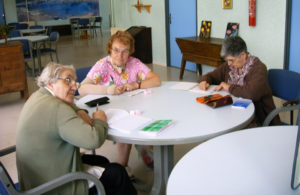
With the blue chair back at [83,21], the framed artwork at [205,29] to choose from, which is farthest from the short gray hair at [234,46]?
the blue chair back at [83,21]

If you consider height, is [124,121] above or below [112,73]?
below

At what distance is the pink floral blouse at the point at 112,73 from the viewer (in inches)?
112

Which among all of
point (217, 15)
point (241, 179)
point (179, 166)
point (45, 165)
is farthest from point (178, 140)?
point (217, 15)

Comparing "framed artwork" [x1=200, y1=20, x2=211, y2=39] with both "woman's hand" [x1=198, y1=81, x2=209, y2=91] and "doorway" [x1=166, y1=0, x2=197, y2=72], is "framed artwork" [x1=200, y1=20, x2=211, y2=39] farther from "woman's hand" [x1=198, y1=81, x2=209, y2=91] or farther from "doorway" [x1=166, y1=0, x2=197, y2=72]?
"woman's hand" [x1=198, y1=81, x2=209, y2=91]

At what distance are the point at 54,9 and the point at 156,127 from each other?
1473 centimetres

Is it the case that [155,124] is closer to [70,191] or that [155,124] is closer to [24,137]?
[70,191]

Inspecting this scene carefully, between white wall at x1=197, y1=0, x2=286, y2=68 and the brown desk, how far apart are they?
0.39 meters

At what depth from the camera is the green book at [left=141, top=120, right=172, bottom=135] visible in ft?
6.08

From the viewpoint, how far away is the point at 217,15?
5.71 m

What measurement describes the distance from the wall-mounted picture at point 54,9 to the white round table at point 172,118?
13582 millimetres

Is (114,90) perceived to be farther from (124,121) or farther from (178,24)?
(178,24)

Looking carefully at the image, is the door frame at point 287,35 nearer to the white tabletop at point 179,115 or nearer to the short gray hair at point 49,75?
the white tabletop at point 179,115

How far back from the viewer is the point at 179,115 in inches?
84.0

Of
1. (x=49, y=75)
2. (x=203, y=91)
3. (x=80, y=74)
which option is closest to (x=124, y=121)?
(x=49, y=75)
